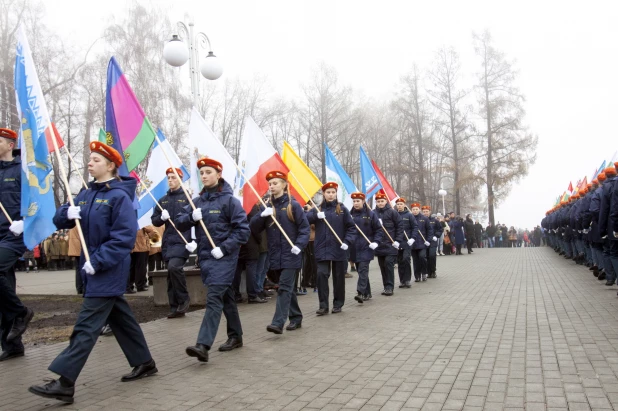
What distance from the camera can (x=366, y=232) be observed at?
11.1 m

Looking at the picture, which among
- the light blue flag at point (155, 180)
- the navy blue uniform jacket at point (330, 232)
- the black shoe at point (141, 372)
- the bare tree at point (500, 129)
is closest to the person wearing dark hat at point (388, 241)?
the navy blue uniform jacket at point (330, 232)

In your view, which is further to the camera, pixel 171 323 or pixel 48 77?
pixel 48 77

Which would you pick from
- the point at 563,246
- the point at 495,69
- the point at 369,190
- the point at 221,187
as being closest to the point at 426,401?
the point at 221,187

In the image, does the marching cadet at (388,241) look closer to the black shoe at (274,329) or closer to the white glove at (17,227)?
the black shoe at (274,329)

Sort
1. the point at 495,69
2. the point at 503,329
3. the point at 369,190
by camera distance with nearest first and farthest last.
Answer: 1. the point at 503,329
2. the point at 369,190
3. the point at 495,69

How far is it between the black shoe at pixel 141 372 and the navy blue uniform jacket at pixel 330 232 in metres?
4.03

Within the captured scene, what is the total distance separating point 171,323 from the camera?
8625mm

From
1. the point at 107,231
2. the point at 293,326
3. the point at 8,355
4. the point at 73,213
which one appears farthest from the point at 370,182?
the point at 73,213

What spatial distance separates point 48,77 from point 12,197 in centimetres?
2643

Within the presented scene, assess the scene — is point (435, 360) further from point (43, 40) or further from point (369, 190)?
point (43, 40)

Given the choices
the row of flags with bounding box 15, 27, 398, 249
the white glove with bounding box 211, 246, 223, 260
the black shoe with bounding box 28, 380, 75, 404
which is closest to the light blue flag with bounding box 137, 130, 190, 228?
the row of flags with bounding box 15, 27, 398, 249

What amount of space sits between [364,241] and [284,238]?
10.5ft

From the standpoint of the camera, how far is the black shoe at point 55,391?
14.9 ft

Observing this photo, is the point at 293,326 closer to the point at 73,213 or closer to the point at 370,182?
the point at 73,213
